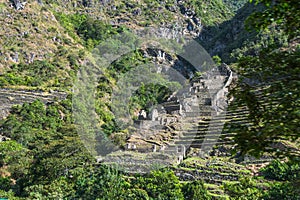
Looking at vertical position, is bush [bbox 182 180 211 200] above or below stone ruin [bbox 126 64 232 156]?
below

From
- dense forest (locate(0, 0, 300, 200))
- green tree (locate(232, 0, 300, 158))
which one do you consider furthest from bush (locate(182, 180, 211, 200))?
green tree (locate(232, 0, 300, 158))

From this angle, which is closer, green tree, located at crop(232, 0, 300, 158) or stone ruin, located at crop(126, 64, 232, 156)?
green tree, located at crop(232, 0, 300, 158)

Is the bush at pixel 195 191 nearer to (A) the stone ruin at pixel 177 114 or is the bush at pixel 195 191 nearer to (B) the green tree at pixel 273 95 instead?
(A) the stone ruin at pixel 177 114

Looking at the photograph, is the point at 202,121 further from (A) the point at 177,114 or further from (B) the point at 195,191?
(B) the point at 195,191

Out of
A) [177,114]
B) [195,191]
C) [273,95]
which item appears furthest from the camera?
[177,114]

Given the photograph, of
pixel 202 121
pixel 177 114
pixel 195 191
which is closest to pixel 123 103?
pixel 177 114

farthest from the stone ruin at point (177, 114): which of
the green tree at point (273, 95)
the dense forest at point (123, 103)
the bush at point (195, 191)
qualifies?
the green tree at point (273, 95)

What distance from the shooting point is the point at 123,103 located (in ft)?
126

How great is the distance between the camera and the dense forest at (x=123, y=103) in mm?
5746

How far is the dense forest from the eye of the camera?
226 inches

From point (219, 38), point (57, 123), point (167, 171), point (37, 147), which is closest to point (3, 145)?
point (37, 147)

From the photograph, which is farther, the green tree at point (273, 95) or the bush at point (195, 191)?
the bush at point (195, 191)

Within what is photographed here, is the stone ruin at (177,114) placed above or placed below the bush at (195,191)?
above

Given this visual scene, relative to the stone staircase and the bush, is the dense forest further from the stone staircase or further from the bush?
the stone staircase
